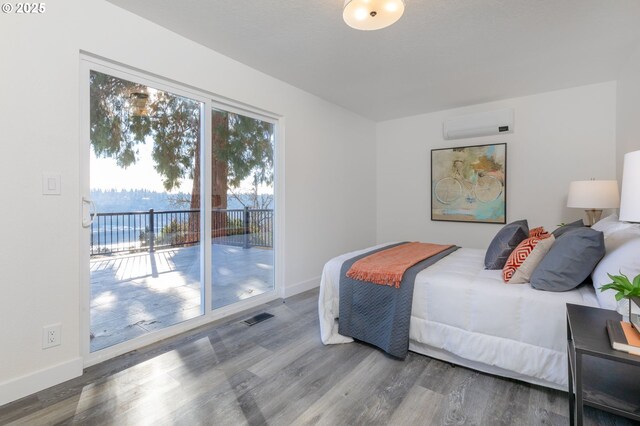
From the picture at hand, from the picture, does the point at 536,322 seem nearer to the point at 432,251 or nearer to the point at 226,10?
the point at 432,251

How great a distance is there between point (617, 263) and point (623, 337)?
23.4 inches

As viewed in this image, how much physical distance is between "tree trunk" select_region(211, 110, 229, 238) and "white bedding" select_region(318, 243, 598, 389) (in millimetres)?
1895

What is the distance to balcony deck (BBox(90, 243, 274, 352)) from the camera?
88.3 inches

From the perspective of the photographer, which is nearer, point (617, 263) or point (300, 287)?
point (617, 263)

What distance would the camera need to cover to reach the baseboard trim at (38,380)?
1689 millimetres

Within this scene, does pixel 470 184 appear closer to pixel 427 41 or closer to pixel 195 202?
pixel 427 41

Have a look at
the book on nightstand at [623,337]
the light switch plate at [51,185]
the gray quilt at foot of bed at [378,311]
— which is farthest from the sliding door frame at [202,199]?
the book on nightstand at [623,337]

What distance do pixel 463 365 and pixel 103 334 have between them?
2558 millimetres

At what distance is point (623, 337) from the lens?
1181 millimetres

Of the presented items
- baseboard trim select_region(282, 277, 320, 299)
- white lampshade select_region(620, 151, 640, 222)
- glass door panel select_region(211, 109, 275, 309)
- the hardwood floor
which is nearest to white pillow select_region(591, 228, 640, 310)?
white lampshade select_region(620, 151, 640, 222)

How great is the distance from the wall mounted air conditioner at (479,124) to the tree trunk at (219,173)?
3048mm

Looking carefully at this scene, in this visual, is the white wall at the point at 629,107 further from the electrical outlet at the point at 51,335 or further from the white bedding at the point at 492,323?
the electrical outlet at the point at 51,335

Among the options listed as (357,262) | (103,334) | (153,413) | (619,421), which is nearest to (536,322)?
(619,421)

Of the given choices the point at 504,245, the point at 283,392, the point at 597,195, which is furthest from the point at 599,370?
the point at 597,195
